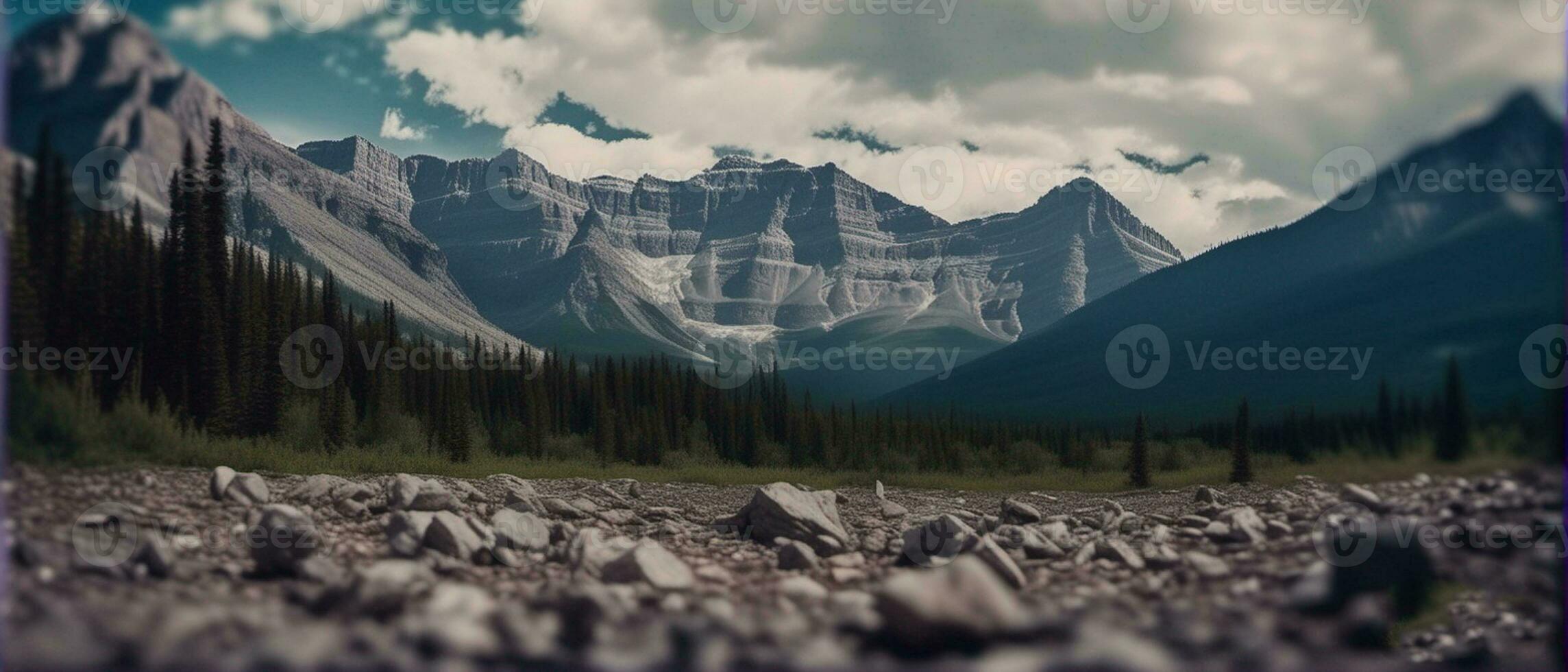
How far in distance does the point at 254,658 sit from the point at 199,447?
39.6 ft

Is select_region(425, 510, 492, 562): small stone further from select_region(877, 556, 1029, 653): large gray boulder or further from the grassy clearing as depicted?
select_region(877, 556, 1029, 653): large gray boulder

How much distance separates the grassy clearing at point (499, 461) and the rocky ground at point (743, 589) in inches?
8.6

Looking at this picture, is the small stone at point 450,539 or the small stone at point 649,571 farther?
the small stone at point 450,539

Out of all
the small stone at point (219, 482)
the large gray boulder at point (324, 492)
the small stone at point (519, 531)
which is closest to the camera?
the small stone at point (219, 482)

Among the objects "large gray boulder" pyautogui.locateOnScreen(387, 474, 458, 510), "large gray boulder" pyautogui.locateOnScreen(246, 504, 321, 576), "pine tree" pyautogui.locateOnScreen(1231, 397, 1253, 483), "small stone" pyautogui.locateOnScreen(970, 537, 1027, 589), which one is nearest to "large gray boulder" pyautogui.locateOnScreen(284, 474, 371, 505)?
"large gray boulder" pyautogui.locateOnScreen(387, 474, 458, 510)

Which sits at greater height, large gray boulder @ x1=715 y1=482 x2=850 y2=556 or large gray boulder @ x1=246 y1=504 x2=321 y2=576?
large gray boulder @ x1=246 y1=504 x2=321 y2=576

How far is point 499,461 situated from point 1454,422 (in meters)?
33.3

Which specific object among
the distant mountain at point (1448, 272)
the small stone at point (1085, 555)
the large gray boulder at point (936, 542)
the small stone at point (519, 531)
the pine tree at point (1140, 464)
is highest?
the distant mountain at point (1448, 272)

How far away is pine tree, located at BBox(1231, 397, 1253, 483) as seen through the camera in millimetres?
15520

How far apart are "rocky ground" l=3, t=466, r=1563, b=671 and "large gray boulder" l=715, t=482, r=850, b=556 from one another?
0.96 ft

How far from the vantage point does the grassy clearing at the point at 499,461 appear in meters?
6.71

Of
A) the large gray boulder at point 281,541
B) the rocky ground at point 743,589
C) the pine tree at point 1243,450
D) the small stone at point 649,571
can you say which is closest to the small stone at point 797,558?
the rocky ground at point 743,589

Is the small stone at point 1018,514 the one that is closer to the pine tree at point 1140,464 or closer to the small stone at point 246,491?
the small stone at point 246,491

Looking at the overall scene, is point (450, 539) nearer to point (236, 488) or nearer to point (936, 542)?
point (236, 488)
